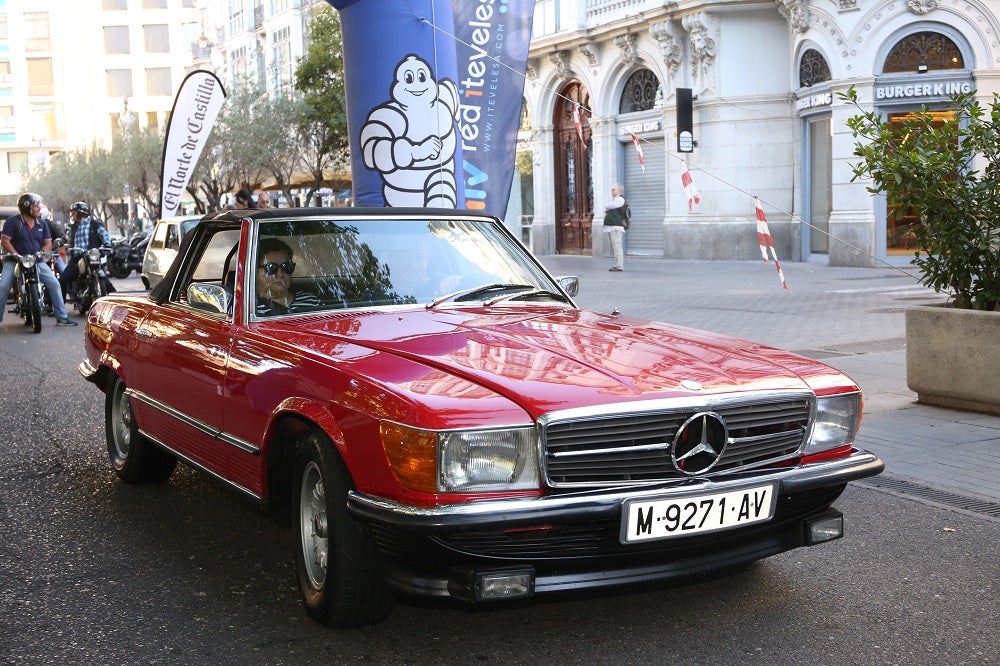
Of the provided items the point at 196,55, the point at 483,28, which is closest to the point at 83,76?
the point at 196,55

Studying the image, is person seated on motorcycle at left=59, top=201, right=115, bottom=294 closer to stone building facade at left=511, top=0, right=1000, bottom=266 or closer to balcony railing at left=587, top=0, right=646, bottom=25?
stone building facade at left=511, top=0, right=1000, bottom=266

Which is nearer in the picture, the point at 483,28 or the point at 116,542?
the point at 116,542

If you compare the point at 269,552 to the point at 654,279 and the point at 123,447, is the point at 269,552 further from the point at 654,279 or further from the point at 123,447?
the point at 654,279

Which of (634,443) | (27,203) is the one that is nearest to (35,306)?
(27,203)

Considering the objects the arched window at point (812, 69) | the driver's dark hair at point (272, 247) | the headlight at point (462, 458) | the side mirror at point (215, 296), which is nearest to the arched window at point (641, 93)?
the arched window at point (812, 69)

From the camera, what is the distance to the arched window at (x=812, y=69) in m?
24.5

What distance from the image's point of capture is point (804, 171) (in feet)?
83.6

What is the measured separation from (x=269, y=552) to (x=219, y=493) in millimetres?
1199

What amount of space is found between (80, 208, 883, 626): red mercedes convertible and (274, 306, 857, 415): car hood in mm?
13

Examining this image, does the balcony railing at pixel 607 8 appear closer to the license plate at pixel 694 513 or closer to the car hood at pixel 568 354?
the car hood at pixel 568 354

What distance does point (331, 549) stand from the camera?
3746mm

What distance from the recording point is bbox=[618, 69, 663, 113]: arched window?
2970cm

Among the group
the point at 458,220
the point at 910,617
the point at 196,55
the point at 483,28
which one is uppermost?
the point at 196,55

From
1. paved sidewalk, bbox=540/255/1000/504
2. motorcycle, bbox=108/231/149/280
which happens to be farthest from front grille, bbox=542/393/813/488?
motorcycle, bbox=108/231/149/280
